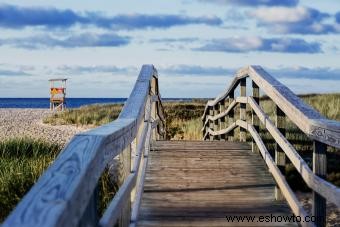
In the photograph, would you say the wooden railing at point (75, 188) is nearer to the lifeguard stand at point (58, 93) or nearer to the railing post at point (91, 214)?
the railing post at point (91, 214)

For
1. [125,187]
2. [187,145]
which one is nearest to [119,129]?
[125,187]

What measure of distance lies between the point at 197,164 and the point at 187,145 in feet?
4.52

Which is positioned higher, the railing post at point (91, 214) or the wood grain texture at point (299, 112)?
the wood grain texture at point (299, 112)

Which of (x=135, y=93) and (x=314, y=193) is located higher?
(x=135, y=93)

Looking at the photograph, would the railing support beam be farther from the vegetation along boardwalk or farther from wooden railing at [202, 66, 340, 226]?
wooden railing at [202, 66, 340, 226]

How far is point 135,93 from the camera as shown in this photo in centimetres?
546

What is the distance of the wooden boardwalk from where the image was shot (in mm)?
4766

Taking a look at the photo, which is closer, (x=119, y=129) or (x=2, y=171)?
(x=119, y=129)

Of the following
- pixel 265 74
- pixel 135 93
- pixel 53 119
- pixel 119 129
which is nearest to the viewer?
pixel 119 129

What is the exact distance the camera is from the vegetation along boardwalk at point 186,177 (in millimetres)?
1988

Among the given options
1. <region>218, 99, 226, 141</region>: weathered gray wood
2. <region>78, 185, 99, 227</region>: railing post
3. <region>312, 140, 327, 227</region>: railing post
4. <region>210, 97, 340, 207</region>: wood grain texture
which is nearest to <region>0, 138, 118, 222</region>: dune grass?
<region>210, 97, 340, 207</region>: wood grain texture

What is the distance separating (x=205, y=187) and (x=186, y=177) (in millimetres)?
422

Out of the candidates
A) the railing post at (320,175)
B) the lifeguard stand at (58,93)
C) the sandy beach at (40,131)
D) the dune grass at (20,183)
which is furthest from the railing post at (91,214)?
the lifeguard stand at (58,93)

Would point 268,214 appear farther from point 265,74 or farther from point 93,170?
point 93,170
